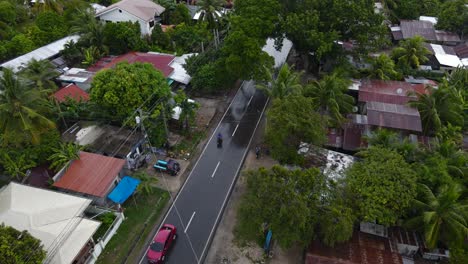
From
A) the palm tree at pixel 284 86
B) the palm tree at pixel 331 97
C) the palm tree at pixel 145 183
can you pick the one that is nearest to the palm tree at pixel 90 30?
the palm tree at pixel 145 183

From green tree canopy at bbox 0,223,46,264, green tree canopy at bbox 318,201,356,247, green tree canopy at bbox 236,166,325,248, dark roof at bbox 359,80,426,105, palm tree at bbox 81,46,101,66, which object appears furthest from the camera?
palm tree at bbox 81,46,101,66

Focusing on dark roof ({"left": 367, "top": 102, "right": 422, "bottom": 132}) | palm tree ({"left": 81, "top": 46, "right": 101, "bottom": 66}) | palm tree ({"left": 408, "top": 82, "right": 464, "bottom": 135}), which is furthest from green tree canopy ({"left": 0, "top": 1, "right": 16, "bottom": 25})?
palm tree ({"left": 408, "top": 82, "right": 464, "bottom": 135})

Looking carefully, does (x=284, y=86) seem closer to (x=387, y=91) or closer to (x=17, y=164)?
(x=387, y=91)

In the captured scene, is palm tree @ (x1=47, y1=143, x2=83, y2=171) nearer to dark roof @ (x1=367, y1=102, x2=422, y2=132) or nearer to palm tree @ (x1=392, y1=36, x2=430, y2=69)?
dark roof @ (x1=367, y1=102, x2=422, y2=132)

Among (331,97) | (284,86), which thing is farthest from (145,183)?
→ (331,97)

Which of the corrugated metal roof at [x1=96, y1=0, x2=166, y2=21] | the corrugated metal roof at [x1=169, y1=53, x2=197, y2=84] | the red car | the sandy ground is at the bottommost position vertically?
the sandy ground

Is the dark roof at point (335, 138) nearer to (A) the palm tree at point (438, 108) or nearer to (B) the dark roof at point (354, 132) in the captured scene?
(B) the dark roof at point (354, 132)
